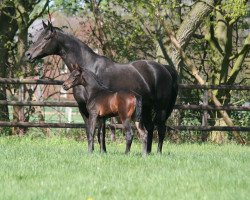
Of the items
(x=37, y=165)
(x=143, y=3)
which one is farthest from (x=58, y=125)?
(x=37, y=165)

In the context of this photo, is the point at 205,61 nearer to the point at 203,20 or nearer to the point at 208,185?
A: the point at 203,20

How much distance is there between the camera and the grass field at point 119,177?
7848 millimetres

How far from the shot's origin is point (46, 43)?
13844 millimetres

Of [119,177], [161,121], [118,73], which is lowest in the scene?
[119,177]

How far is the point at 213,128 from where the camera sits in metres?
18.8

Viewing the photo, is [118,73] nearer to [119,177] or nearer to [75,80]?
[75,80]

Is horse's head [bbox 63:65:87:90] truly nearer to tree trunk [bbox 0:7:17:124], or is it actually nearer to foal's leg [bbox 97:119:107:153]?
foal's leg [bbox 97:119:107:153]

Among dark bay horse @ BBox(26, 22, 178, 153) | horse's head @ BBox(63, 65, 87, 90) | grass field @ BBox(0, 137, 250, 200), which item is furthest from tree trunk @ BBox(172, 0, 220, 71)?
grass field @ BBox(0, 137, 250, 200)

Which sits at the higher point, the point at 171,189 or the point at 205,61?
the point at 205,61

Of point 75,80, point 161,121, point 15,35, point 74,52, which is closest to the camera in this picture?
point 75,80

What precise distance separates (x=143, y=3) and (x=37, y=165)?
922cm

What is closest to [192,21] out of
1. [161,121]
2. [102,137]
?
[161,121]

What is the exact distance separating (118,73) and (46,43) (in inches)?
63.9

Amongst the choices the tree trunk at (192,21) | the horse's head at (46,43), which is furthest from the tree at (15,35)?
the horse's head at (46,43)
